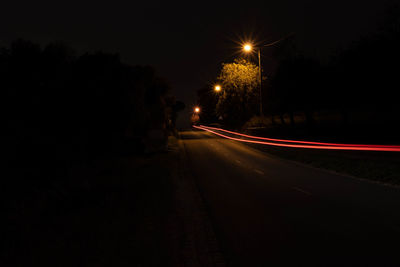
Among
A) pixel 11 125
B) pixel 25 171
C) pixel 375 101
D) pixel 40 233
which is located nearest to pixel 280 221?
pixel 40 233

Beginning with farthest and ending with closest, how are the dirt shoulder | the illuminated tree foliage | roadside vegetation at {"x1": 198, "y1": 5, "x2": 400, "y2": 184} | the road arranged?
the illuminated tree foliage
roadside vegetation at {"x1": 198, "y1": 5, "x2": 400, "y2": 184}
the road
the dirt shoulder

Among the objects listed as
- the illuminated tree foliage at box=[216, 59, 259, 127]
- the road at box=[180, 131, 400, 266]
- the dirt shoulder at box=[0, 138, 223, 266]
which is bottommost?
the road at box=[180, 131, 400, 266]

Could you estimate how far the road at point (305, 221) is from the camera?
585 cm

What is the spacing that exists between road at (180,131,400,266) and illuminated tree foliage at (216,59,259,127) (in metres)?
36.3

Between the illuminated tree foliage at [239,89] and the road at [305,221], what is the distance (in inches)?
1430

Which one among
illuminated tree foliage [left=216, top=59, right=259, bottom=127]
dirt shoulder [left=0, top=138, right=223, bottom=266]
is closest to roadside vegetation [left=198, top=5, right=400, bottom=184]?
illuminated tree foliage [left=216, top=59, right=259, bottom=127]

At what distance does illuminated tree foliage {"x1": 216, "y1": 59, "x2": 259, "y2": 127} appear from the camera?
49.8 metres

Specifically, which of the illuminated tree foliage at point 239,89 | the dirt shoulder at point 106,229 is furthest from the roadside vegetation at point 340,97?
the dirt shoulder at point 106,229

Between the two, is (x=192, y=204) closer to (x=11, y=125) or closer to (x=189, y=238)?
(x=189, y=238)

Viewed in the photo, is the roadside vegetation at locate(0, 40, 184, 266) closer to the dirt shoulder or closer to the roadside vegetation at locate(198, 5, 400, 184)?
the dirt shoulder

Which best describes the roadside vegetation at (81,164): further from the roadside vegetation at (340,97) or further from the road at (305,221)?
the roadside vegetation at (340,97)

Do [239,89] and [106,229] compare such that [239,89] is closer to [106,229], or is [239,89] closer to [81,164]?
[81,164]

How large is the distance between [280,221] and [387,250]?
2.68 meters

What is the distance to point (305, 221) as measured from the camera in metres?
8.09
